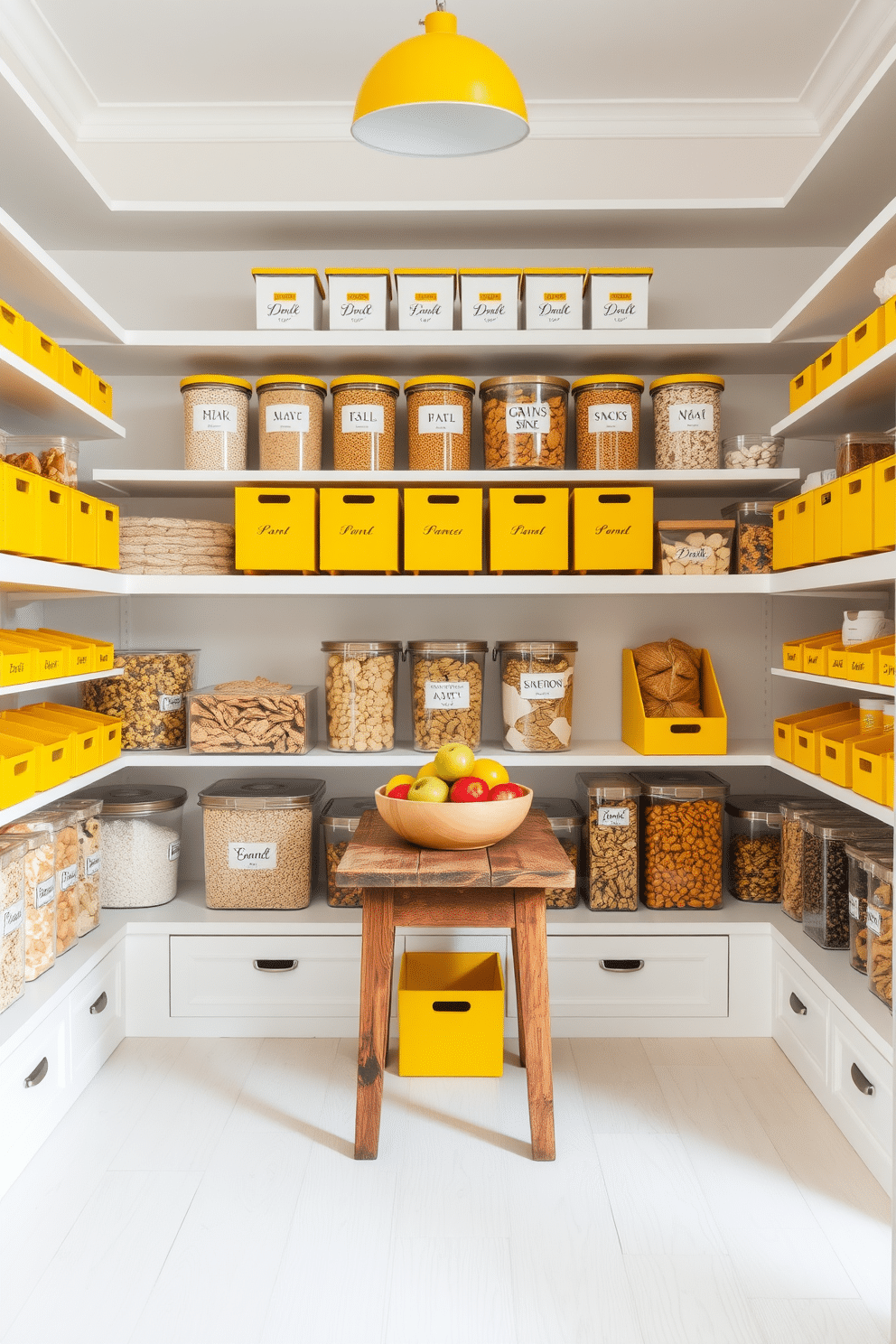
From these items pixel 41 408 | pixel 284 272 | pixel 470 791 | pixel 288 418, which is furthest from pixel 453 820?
pixel 284 272

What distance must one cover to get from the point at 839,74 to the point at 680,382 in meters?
1.00

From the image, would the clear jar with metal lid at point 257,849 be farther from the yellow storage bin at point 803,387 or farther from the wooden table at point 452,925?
the yellow storage bin at point 803,387

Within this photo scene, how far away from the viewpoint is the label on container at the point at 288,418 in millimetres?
2660

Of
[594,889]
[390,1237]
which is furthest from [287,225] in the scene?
[390,1237]

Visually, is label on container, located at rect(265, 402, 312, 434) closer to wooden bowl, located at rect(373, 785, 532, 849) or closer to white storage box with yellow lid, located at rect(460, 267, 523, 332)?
white storage box with yellow lid, located at rect(460, 267, 523, 332)

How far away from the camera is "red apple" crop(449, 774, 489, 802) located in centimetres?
202

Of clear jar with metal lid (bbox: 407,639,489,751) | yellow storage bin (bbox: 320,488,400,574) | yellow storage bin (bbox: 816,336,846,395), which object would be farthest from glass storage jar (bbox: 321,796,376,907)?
yellow storage bin (bbox: 816,336,846,395)

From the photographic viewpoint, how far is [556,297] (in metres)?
2.65

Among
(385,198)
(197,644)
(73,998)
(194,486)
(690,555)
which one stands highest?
(385,198)

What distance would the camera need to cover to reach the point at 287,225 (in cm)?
278

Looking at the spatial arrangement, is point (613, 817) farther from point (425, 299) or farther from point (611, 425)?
point (425, 299)

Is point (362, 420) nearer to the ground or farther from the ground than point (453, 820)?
farther from the ground

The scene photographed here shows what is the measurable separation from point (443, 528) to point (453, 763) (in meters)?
0.80

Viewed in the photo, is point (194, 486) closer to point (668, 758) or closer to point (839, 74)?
point (668, 758)
